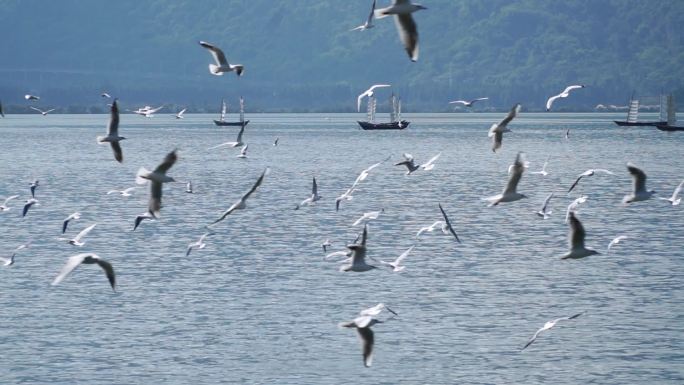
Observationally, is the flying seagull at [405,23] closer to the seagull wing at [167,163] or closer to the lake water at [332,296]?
the seagull wing at [167,163]

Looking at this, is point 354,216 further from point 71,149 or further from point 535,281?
point 71,149

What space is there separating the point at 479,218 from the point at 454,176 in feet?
117

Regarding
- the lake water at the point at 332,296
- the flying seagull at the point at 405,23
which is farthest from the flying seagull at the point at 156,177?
the flying seagull at the point at 405,23

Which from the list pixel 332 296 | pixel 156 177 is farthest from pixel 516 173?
pixel 332 296

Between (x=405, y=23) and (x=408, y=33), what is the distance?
27cm

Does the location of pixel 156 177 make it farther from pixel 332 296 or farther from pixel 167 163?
pixel 332 296

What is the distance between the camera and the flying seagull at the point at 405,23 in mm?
22156

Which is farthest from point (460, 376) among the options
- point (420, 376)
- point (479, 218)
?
point (479, 218)

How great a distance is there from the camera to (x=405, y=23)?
22.5m

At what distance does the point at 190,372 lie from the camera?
1281 inches

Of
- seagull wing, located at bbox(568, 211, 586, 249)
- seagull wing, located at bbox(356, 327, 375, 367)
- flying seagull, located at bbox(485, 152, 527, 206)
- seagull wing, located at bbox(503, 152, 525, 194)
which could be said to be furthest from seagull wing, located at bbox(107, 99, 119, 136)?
seagull wing, located at bbox(568, 211, 586, 249)

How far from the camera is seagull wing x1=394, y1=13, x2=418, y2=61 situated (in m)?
22.1

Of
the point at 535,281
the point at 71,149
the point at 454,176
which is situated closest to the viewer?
the point at 535,281

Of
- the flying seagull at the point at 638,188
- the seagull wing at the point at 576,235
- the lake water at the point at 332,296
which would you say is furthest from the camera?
the lake water at the point at 332,296
